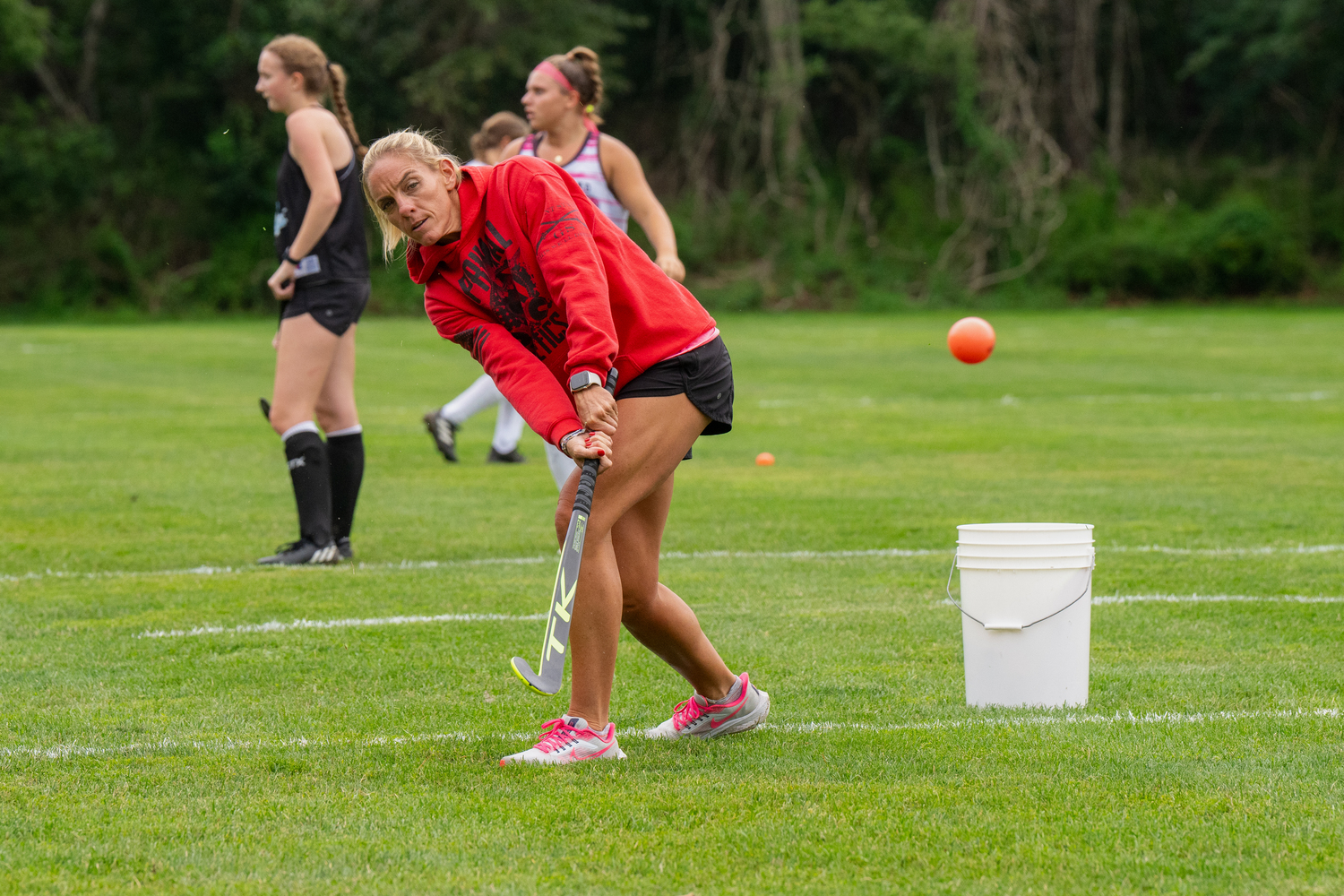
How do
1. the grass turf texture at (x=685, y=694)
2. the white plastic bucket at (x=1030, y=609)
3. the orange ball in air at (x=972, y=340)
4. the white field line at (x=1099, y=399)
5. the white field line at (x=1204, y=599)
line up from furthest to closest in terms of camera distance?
1. the white field line at (x=1099, y=399)
2. the orange ball in air at (x=972, y=340)
3. the white field line at (x=1204, y=599)
4. the white plastic bucket at (x=1030, y=609)
5. the grass turf texture at (x=685, y=694)

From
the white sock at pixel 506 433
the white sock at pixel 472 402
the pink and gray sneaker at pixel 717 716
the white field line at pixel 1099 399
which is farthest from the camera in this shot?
the white field line at pixel 1099 399

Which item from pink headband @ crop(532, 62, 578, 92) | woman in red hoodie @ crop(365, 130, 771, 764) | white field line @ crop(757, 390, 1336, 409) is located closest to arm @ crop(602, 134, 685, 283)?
pink headband @ crop(532, 62, 578, 92)

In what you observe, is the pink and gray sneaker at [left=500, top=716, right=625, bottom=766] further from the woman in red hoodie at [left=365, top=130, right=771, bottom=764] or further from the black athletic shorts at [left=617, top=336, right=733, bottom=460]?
the black athletic shorts at [left=617, top=336, right=733, bottom=460]

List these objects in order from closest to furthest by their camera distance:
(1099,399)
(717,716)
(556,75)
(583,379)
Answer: (583,379), (717,716), (556,75), (1099,399)

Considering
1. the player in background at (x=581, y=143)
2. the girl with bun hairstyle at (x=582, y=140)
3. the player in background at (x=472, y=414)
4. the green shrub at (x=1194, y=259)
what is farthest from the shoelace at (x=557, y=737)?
the green shrub at (x=1194, y=259)

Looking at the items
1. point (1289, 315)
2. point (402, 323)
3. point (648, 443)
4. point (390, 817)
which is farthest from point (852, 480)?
point (1289, 315)

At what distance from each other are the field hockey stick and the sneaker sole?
0.57 m

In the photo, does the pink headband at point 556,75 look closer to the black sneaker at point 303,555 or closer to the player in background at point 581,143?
the player in background at point 581,143

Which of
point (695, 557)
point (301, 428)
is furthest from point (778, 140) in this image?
point (301, 428)

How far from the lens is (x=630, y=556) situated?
446cm

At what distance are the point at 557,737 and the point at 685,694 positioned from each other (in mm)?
993

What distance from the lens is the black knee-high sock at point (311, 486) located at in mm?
7707

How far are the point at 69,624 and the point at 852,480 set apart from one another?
578cm

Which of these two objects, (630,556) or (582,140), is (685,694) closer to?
(630,556)
